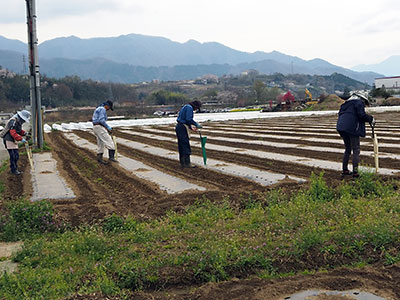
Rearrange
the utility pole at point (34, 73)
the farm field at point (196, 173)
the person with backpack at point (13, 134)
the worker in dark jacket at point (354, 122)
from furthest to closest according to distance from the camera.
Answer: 1. the utility pole at point (34, 73)
2. the person with backpack at point (13, 134)
3. the worker in dark jacket at point (354, 122)
4. the farm field at point (196, 173)

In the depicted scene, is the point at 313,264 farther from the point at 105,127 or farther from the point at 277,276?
the point at 105,127

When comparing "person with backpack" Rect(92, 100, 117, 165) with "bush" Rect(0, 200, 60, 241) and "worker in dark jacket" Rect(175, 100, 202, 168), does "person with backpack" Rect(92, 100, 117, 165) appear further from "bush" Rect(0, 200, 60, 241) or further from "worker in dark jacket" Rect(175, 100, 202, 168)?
"bush" Rect(0, 200, 60, 241)

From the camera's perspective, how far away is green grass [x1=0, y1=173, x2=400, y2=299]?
433 cm

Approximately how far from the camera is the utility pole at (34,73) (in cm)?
1644

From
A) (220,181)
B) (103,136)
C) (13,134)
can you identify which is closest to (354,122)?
(220,181)

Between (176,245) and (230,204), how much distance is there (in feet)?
6.25

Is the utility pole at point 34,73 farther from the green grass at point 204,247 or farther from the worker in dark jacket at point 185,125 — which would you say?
the green grass at point 204,247

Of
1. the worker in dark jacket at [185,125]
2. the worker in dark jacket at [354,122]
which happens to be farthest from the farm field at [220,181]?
the worker in dark jacket at [185,125]

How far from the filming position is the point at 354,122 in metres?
7.88

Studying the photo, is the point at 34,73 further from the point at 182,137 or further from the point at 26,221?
the point at 26,221

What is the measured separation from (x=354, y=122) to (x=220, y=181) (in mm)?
2712

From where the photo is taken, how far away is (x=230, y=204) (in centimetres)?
683

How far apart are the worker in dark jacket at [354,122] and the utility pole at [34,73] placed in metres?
12.0

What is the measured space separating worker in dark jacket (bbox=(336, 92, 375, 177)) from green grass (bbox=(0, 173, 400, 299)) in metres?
1.64
